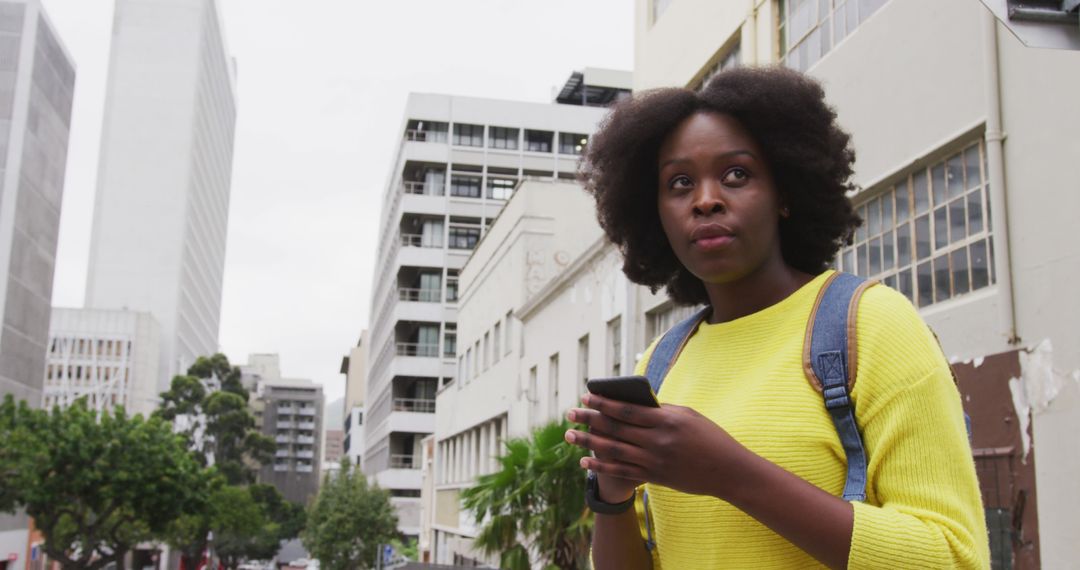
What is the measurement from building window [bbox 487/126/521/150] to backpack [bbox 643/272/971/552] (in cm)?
6294

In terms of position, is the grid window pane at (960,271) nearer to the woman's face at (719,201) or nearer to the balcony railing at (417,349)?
the woman's face at (719,201)

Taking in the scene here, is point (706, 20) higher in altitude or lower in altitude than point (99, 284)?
lower

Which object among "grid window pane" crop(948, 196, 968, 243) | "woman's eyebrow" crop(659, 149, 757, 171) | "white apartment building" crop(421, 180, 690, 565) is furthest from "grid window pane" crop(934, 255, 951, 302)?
"woman's eyebrow" crop(659, 149, 757, 171)

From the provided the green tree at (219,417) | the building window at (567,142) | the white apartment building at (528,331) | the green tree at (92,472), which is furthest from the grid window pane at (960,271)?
the green tree at (219,417)

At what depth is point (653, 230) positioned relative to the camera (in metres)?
2.25

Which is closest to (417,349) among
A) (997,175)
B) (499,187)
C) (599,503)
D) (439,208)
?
→ (439,208)

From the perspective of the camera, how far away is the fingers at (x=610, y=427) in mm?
1327

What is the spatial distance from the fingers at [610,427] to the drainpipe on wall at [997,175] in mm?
7081

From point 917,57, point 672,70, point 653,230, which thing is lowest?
point 653,230

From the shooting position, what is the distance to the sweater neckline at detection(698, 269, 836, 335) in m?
1.70

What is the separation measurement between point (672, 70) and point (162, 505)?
26775mm

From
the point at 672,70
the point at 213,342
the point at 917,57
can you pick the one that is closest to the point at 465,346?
the point at 672,70

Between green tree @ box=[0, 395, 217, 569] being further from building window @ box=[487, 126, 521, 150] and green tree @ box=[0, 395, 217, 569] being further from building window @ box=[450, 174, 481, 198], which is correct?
building window @ box=[487, 126, 521, 150]

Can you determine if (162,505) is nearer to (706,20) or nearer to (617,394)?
(706,20)
